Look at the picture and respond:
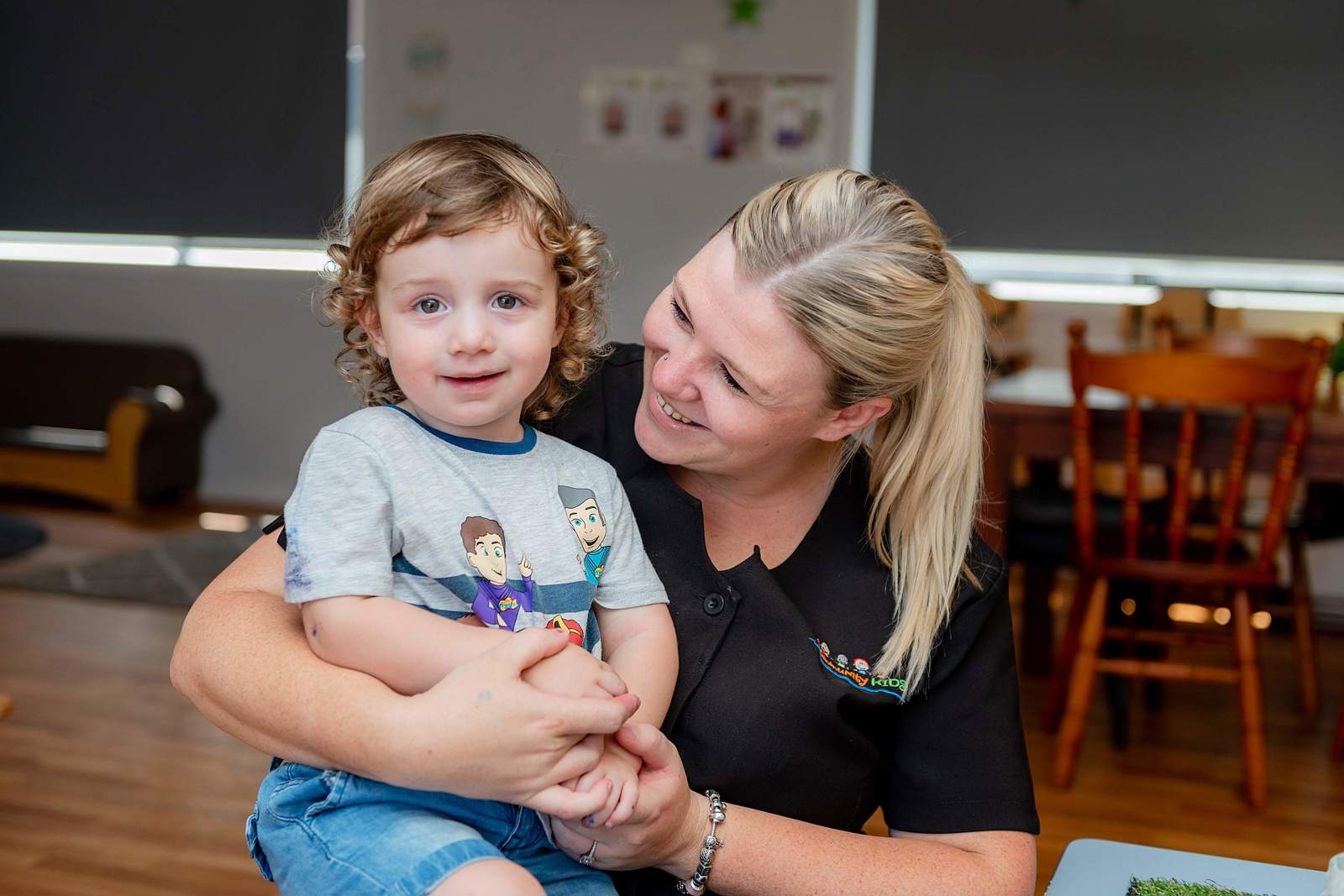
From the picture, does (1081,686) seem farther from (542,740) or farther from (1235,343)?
(542,740)

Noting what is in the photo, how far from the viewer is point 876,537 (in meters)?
1.40

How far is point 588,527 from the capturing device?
1.28 m

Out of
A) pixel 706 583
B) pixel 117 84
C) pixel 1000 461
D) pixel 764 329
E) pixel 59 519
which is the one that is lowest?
pixel 59 519

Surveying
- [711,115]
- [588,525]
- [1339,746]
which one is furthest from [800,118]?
[588,525]

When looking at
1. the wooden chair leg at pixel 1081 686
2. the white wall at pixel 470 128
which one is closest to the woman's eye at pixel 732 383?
the wooden chair leg at pixel 1081 686

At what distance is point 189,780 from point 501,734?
7.89 feet

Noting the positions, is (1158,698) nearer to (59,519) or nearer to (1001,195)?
(1001,195)

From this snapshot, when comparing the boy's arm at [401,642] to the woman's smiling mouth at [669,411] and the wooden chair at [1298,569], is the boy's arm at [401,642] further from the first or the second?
the wooden chair at [1298,569]

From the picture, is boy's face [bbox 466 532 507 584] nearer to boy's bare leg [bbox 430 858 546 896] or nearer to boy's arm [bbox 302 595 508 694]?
boy's arm [bbox 302 595 508 694]

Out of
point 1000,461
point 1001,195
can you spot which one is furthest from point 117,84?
point 1000,461

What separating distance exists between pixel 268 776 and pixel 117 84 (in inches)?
245

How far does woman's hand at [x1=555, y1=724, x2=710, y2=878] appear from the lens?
3.66ft

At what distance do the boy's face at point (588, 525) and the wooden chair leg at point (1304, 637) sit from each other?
3.18m

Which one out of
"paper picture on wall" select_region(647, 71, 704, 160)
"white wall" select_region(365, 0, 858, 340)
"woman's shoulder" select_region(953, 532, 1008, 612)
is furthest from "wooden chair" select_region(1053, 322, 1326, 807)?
"paper picture on wall" select_region(647, 71, 704, 160)
